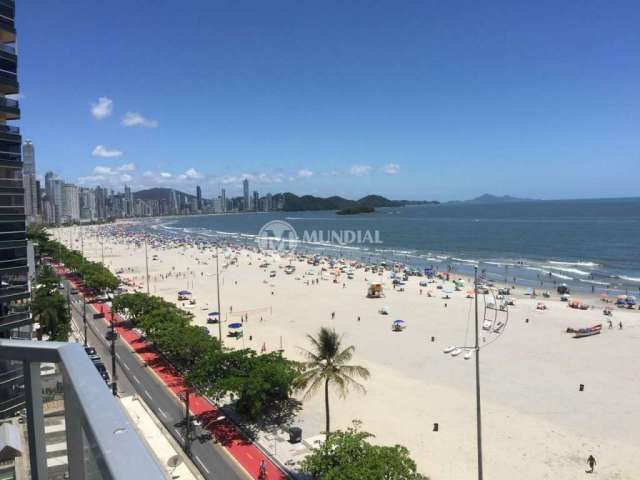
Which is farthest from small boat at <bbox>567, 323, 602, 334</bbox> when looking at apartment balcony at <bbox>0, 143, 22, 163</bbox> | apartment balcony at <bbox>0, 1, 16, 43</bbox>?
apartment balcony at <bbox>0, 1, 16, 43</bbox>

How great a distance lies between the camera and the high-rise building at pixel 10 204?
564 inches

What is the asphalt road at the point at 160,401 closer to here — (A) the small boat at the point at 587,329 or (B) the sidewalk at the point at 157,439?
(B) the sidewalk at the point at 157,439

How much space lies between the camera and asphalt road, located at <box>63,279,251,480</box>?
620 inches

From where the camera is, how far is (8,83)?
14.2 meters

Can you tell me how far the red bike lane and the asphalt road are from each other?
326 millimetres

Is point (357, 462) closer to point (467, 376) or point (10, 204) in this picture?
point (467, 376)

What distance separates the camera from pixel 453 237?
113062 millimetres

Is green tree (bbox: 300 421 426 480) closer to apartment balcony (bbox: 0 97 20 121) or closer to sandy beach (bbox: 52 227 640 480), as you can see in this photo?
sandy beach (bbox: 52 227 640 480)

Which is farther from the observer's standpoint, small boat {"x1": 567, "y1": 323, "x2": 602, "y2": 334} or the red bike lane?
small boat {"x1": 567, "y1": 323, "x2": 602, "y2": 334}

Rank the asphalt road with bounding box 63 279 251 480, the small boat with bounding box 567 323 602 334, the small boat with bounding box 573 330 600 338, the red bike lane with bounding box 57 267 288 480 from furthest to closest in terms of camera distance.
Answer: the small boat with bounding box 567 323 602 334 → the small boat with bounding box 573 330 600 338 → the red bike lane with bounding box 57 267 288 480 → the asphalt road with bounding box 63 279 251 480

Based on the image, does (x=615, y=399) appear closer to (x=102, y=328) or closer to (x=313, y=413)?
(x=313, y=413)

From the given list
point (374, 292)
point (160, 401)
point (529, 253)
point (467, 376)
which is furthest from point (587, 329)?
point (529, 253)

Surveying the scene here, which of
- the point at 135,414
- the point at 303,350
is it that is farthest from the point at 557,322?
the point at 135,414

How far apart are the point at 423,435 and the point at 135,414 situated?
11.9m
